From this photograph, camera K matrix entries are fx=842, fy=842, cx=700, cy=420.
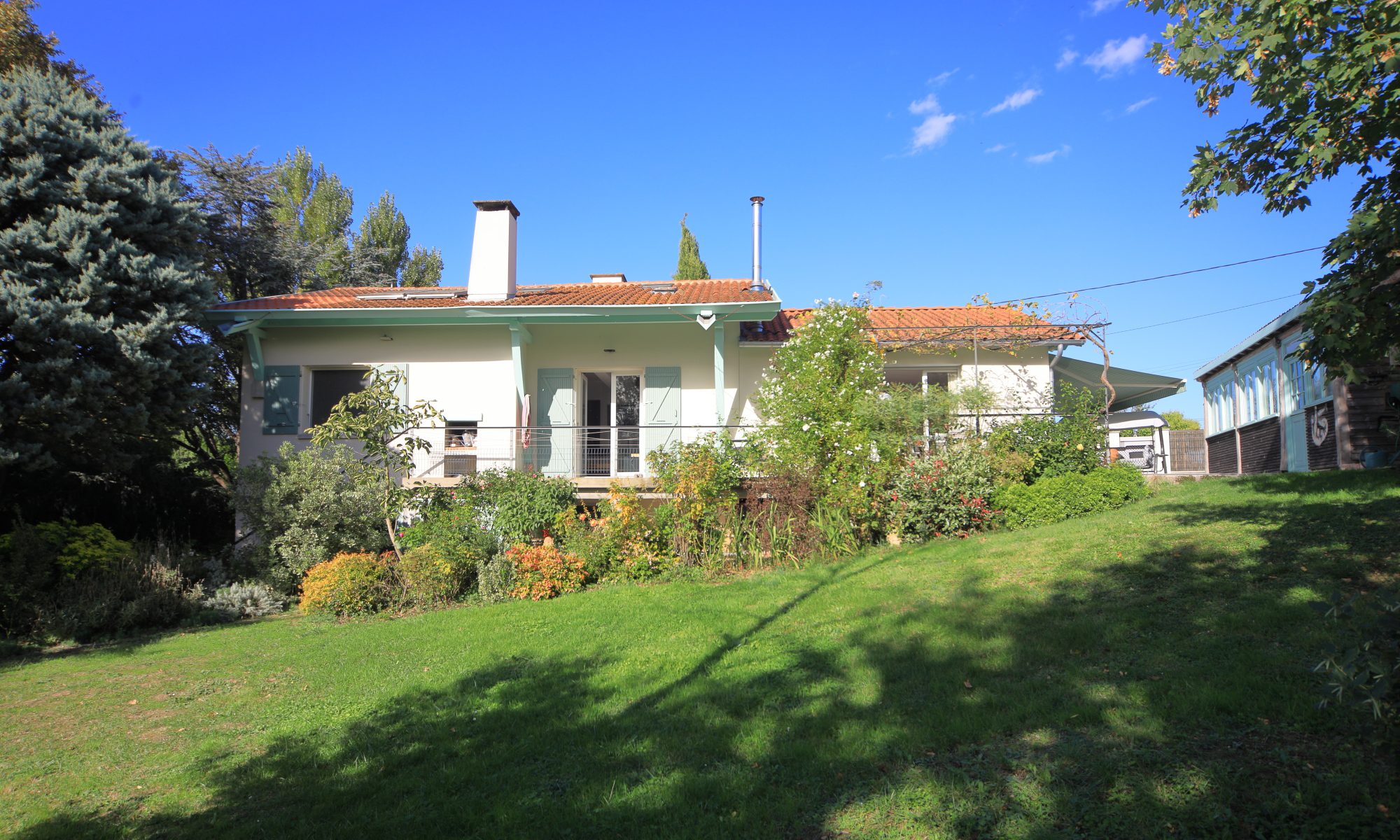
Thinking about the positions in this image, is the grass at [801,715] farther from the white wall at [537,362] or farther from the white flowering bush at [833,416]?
the white wall at [537,362]

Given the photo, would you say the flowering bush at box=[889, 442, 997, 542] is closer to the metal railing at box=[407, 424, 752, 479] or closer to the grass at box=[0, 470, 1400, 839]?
the grass at box=[0, 470, 1400, 839]

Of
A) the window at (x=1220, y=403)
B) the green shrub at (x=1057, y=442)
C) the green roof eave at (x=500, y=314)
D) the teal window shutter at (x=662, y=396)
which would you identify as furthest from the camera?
the window at (x=1220, y=403)

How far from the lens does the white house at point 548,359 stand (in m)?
14.9

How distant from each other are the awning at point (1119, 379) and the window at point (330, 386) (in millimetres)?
13330

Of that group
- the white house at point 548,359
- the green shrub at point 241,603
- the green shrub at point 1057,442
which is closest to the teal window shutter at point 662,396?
the white house at point 548,359

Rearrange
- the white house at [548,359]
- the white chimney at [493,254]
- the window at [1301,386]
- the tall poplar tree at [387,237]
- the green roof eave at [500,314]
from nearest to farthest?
the window at [1301,386] → the green roof eave at [500,314] → the white house at [548,359] → the white chimney at [493,254] → the tall poplar tree at [387,237]

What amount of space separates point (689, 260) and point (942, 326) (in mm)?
10350

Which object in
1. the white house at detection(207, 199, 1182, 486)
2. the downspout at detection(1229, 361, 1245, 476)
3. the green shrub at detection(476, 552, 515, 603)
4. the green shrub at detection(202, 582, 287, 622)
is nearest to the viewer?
the green shrub at detection(476, 552, 515, 603)

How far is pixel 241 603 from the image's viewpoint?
11742mm

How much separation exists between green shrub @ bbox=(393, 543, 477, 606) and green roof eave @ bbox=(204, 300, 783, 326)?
4767 millimetres

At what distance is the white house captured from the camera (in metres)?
14.9

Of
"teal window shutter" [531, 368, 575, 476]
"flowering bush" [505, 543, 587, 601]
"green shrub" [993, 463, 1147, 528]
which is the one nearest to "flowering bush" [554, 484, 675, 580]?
"flowering bush" [505, 543, 587, 601]

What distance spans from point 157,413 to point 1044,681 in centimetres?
1240

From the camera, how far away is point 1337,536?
7750 mm
